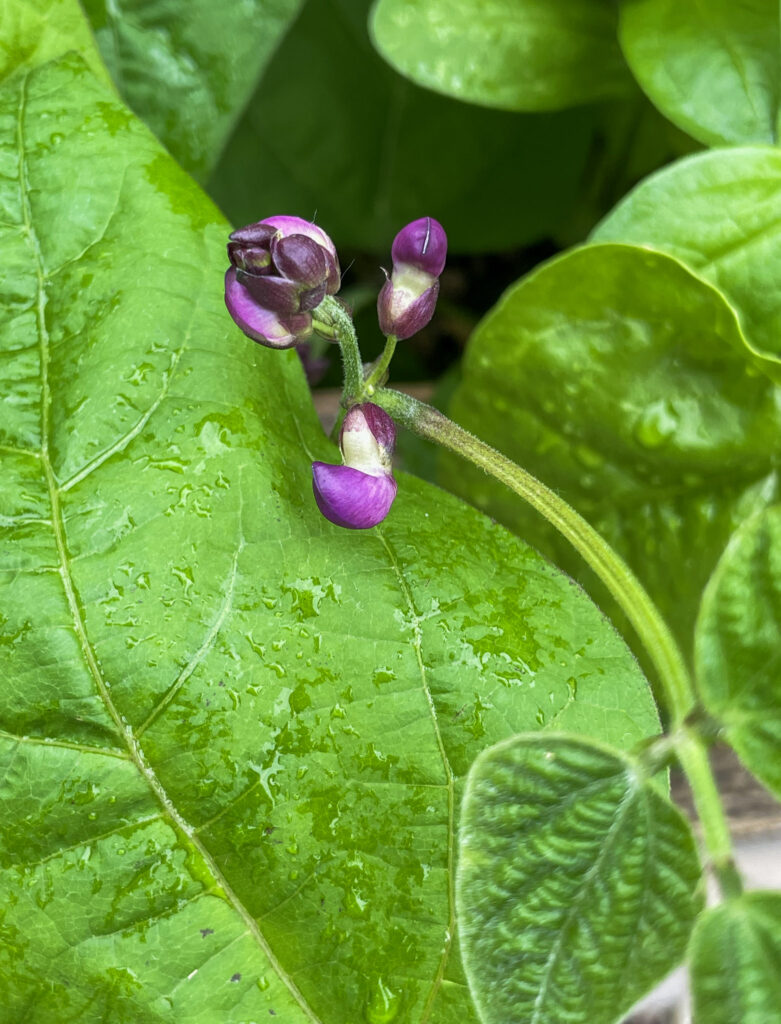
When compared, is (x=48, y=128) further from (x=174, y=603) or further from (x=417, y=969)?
(x=417, y=969)

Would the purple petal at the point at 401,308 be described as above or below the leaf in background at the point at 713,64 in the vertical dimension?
below

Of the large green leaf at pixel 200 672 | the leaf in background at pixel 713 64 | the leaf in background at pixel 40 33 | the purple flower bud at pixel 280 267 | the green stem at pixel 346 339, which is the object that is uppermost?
the leaf in background at pixel 713 64

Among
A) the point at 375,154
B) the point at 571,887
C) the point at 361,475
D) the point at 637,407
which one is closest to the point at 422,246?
the point at 361,475

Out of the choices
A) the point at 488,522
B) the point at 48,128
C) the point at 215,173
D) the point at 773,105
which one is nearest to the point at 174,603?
the point at 488,522

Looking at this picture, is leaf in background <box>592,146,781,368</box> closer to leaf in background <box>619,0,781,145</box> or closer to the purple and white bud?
leaf in background <box>619,0,781,145</box>

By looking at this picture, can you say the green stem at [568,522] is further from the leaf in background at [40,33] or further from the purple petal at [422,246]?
the leaf in background at [40,33]

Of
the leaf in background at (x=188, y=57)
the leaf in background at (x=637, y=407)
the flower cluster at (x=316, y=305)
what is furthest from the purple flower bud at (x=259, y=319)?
the leaf in background at (x=188, y=57)

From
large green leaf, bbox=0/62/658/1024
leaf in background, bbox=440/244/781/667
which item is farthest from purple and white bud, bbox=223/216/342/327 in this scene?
leaf in background, bbox=440/244/781/667
